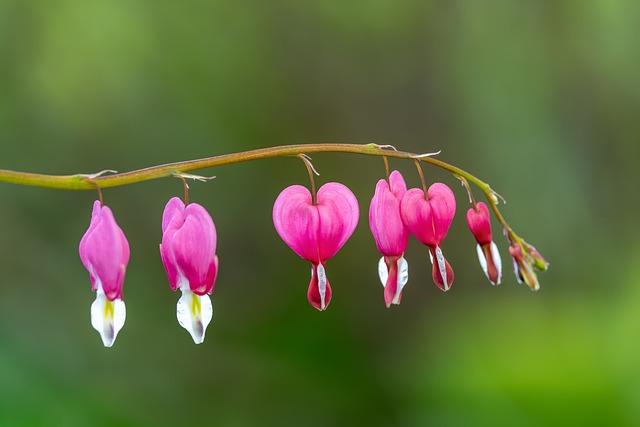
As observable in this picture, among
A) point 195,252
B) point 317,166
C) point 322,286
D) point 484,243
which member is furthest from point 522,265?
point 317,166

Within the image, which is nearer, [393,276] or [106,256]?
[106,256]

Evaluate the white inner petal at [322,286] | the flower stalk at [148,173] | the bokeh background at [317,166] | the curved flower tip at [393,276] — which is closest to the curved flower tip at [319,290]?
the white inner petal at [322,286]

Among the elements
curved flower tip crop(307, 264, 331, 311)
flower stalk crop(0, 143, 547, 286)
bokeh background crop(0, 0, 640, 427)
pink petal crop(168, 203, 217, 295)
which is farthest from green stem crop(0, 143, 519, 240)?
bokeh background crop(0, 0, 640, 427)

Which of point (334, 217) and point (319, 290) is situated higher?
point (334, 217)

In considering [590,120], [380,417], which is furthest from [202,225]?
[590,120]

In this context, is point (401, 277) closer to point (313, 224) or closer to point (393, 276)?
point (393, 276)

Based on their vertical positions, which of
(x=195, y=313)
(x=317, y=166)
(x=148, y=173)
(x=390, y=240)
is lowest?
(x=195, y=313)

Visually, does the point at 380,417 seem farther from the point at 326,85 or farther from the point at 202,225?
the point at 202,225
